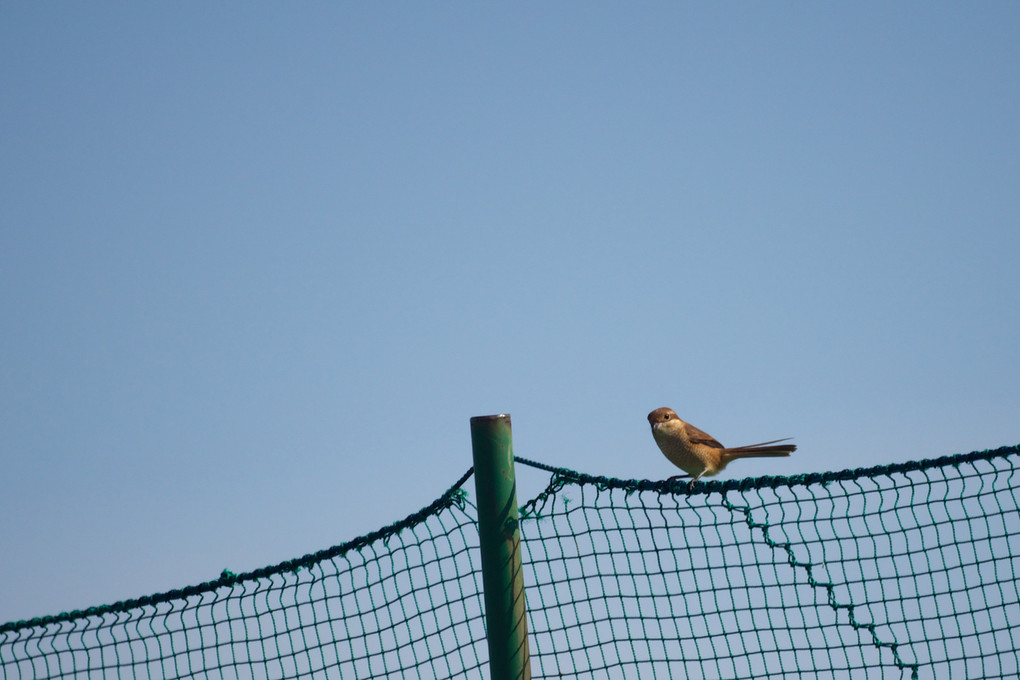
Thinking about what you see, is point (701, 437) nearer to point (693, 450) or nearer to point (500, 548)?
point (693, 450)

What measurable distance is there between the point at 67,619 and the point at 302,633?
102 cm

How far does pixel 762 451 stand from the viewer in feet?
14.2

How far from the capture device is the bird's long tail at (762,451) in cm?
415

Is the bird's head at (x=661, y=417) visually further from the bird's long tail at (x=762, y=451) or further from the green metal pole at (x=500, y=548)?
the green metal pole at (x=500, y=548)

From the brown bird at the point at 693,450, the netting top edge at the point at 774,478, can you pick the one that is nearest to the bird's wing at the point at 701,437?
the brown bird at the point at 693,450

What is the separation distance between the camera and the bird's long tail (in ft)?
13.6

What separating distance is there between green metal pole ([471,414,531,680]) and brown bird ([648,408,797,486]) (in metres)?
1.39

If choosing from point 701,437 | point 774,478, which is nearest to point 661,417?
point 701,437

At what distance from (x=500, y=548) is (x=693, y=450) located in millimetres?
1525

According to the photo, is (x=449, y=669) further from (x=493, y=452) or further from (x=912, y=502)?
(x=912, y=502)

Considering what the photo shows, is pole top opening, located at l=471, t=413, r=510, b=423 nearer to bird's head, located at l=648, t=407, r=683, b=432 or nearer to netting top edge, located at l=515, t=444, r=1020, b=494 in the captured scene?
netting top edge, located at l=515, t=444, r=1020, b=494

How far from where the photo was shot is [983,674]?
3338 mm

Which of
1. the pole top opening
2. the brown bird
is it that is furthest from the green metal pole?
the brown bird

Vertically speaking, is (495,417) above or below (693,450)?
above
